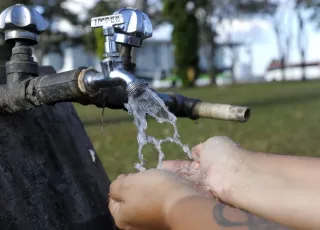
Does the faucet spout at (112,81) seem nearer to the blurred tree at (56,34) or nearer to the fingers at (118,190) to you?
the fingers at (118,190)

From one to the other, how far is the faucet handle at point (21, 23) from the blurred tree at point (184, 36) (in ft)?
68.3

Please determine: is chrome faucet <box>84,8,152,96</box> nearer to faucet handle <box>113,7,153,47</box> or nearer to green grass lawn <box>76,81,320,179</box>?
Answer: faucet handle <box>113,7,153,47</box>

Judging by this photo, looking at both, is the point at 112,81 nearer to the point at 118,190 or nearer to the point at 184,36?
the point at 118,190

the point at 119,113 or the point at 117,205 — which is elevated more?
the point at 117,205

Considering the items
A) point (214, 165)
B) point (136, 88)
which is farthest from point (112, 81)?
point (214, 165)

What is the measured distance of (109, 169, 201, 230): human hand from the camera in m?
1.01

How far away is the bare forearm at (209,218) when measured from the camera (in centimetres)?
93

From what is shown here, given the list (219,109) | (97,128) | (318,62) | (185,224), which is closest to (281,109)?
(97,128)

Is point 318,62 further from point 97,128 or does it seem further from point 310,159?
point 310,159

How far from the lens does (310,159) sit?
118cm

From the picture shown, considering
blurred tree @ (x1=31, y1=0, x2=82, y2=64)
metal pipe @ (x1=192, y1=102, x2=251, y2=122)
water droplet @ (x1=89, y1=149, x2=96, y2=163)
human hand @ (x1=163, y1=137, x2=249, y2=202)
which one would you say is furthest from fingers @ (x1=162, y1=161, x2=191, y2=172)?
blurred tree @ (x1=31, y1=0, x2=82, y2=64)

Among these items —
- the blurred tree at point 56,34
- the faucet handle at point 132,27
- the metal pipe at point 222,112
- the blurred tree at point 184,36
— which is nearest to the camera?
the faucet handle at point 132,27

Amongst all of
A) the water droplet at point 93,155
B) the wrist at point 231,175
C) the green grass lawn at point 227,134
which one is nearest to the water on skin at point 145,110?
the wrist at point 231,175

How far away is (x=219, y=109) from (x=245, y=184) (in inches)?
17.2
